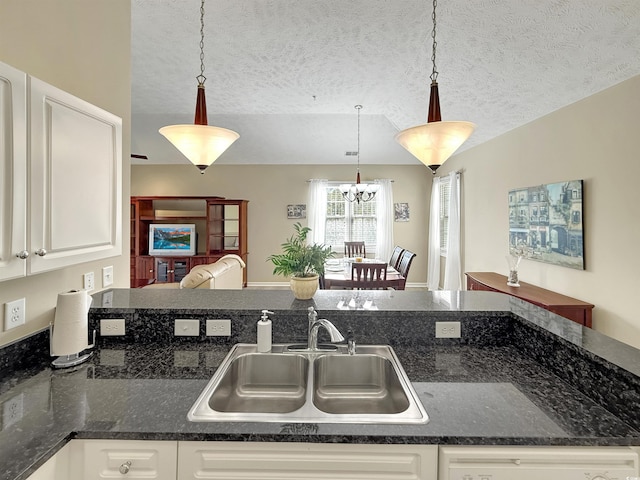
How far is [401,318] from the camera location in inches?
62.9

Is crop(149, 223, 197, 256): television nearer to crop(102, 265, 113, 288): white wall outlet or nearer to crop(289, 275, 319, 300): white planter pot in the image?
crop(102, 265, 113, 288): white wall outlet

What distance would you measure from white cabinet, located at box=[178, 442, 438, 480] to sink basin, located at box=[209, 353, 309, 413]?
385mm

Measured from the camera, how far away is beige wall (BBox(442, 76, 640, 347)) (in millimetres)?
2398

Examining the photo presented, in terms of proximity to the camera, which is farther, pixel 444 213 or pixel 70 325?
pixel 444 213

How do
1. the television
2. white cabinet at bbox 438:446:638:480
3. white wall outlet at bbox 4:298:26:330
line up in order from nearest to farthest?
white cabinet at bbox 438:446:638:480
white wall outlet at bbox 4:298:26:330
the television

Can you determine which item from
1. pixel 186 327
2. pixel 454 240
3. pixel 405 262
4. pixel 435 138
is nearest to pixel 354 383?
pixel 186 327

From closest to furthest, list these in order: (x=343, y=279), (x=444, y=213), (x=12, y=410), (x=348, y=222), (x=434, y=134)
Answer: (x=12, y=410) → (x=434, y=134) → (x=343, y=279) → (x=444, y=213) → (x=348, y=222)

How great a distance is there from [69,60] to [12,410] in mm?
1541

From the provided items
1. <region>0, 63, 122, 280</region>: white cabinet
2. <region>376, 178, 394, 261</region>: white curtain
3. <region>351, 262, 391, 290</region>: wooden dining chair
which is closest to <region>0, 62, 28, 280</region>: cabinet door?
<region>0, 63, 122, 280</region>: white cabinet

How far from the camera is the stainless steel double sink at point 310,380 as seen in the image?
1350 millimetres

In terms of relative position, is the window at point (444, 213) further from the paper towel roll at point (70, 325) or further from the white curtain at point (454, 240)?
the paper towel roll at point (70, 325)

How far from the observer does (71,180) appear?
1.27 m

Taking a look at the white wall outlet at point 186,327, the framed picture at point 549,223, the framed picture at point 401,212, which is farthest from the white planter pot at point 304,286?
the framed picture at point 401,212

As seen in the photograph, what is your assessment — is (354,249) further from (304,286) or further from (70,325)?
(70,325)
